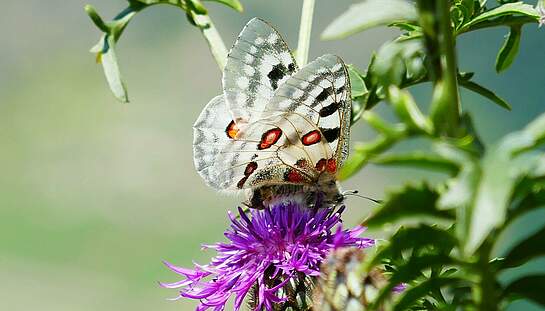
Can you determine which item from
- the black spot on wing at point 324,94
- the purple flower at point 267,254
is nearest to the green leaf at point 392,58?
the purple flower at point 267,254

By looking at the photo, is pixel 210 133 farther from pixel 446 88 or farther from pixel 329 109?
pixel 446 88

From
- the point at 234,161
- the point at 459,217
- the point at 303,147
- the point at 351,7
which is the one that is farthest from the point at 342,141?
the point at 459,217

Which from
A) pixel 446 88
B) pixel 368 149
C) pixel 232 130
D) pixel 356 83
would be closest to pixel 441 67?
pixel 446 88

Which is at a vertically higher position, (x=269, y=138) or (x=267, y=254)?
(x=269, y=138)

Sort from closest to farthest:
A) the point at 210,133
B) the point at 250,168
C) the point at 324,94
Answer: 1. the point at 324,94
2. the point at 250,168
3. the point at 210,133

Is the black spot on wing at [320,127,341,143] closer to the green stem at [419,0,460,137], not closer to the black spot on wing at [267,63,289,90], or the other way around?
the black spot on wing at [267,63,289,90]

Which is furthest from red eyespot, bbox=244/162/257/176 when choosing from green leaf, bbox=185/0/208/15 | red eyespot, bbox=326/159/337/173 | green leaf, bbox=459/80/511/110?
green leaf, bbox=459/80/511/110

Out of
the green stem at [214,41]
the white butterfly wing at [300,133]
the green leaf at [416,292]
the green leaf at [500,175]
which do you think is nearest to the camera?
the green leaf at [500,175]

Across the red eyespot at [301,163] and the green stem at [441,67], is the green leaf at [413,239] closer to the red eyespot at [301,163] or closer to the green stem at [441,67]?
the green stem at [441,67]
